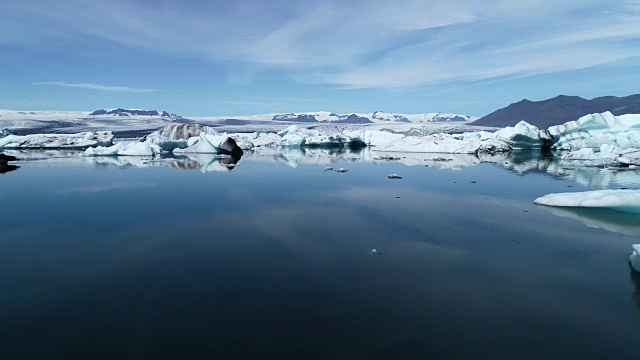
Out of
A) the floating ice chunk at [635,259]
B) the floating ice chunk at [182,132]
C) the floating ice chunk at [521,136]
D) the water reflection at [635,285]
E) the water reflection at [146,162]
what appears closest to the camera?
the water reflection at [635,285]

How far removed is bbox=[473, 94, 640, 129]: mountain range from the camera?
145750mm

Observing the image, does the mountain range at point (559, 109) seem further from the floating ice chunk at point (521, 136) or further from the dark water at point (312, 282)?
the dark water at point (312, 282)

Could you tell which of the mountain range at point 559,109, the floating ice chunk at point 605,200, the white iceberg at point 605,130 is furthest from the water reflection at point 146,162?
the mountain range at point 559,109

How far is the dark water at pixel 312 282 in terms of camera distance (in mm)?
3184

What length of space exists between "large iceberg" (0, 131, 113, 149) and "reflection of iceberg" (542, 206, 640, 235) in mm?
31096

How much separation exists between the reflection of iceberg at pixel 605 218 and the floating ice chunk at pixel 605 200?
0.44ft

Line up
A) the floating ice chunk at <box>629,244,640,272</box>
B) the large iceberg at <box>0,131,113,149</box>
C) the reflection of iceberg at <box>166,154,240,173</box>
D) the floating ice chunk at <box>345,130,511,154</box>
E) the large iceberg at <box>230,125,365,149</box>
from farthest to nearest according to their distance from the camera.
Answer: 1. the large iceberg at <box>230,125,365,149</box>
2. the large iceberg at <box>0,131,113,149</box>
3. the floating ice chunk at <box>345,130,511,154</box>
4. the reflection of iceberg at <box>166,154,240,173</box>
5. the floating ice chunk at <box>629,244,640,272</box>

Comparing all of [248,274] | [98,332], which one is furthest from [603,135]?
[98,332]

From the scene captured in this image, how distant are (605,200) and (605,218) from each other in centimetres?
39

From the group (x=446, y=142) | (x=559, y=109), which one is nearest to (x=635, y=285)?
(x=446, y=142)

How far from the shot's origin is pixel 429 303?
3875 mm

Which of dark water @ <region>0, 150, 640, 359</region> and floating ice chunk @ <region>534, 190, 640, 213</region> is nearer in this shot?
dark water @ <region>0, 150, 640, 359</region>

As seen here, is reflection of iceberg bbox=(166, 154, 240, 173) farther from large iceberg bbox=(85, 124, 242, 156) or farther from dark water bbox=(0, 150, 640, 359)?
dark water bbox=(0, 150, 640, 359)

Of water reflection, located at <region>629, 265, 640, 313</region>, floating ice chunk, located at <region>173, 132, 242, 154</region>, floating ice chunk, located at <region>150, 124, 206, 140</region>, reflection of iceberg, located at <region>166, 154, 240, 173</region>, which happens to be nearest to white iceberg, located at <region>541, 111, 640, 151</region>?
reflection of iceberg, located at <region>166, 154, 240, 173</region>
